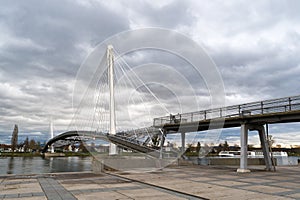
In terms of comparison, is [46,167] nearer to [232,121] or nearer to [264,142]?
[232,121]

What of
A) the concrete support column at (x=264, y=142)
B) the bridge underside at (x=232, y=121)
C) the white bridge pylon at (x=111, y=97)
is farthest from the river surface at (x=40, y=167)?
the concrete support column at (x=264, y=142)

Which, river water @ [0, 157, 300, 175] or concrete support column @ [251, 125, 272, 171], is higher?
concrete support column @ [251, 125, 272, 171]

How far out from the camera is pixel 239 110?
90.1 ft

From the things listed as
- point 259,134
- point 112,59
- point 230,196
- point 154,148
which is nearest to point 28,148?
point 112,59

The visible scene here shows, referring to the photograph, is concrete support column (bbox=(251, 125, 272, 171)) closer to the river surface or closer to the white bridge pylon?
the white bridge pylon

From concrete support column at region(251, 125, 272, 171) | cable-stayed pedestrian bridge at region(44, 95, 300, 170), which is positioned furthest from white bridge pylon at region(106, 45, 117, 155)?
concrete support column at region(251, 125, 272, 171)

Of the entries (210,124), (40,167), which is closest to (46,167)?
(40,167)

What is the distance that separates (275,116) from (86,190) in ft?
57.0

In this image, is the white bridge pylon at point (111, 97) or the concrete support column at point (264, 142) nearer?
the concrete support column at point (264, 142)

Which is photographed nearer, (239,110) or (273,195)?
(273,195)

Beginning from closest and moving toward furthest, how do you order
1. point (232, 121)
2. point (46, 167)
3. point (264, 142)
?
point (232, 121), point (264, 142), point (46, 167)

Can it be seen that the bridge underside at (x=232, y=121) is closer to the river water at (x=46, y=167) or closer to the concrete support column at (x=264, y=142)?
the concrete support column at (x=264, y=142)

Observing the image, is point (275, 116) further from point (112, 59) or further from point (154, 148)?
point (112, 59)

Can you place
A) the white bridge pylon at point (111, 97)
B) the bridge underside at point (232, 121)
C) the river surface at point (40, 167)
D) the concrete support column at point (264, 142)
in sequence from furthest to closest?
the white bridge pylon at point (111, 97) < the river surface at point (40, 167) < the concrete support column at point (264, 142) < the bridge underside at point (232, 121)
